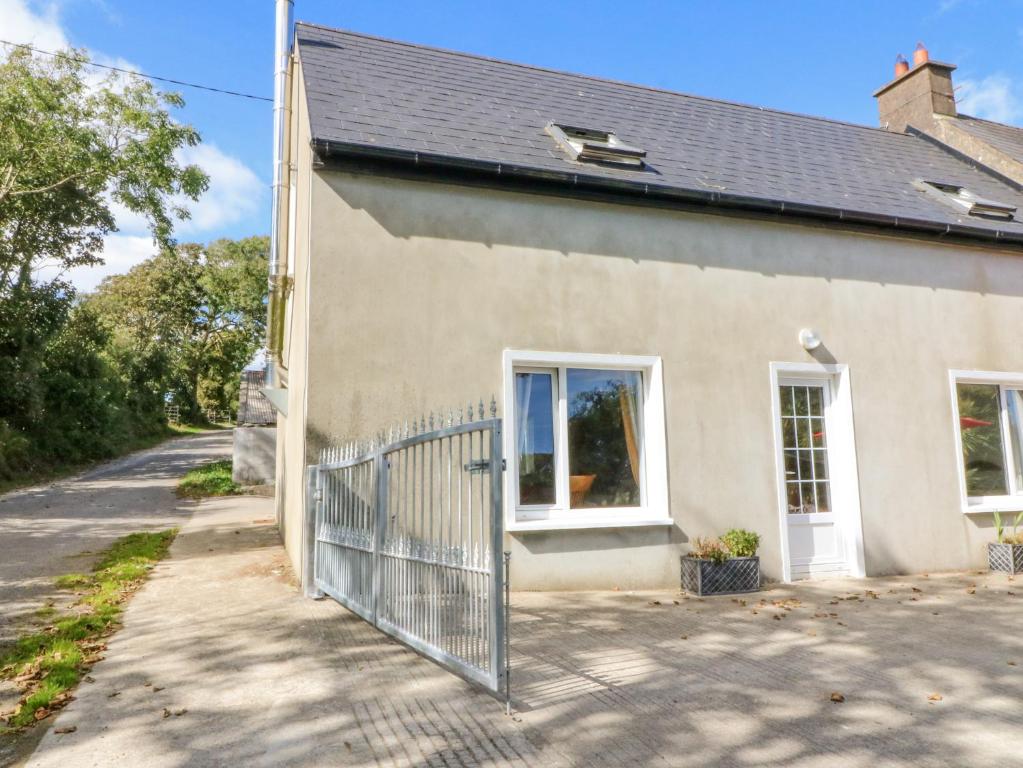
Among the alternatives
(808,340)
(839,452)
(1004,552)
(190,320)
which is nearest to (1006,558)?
(1004,552)

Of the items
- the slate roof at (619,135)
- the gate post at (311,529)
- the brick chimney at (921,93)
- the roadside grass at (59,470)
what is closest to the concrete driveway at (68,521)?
the roadside grass at (59,470)

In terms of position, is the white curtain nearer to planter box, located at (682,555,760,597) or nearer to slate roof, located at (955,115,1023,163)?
planter box, located at (682,555,760,597)

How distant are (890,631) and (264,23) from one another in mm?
11210

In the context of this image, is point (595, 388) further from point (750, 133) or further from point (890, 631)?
point (750, 133)

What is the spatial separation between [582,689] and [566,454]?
3.14 meters

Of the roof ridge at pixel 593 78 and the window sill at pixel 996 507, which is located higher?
the roof ridge at pixel 593 78

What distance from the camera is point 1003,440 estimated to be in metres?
8.96

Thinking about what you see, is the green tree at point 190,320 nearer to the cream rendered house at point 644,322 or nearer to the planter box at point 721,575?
the cream rendered house at point 644,322

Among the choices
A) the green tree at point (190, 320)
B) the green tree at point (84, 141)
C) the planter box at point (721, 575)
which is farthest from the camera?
the green tree at point (190, 320)

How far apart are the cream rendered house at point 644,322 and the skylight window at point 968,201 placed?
0.14 feet

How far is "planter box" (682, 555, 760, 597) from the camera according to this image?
678 centimetres

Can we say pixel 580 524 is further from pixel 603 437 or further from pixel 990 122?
pixel 990 122

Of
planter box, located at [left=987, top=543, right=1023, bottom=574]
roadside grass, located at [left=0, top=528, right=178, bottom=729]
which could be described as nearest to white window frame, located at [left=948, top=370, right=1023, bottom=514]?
planter box, located at [left=987, top=543, right=1023, bottom=574]

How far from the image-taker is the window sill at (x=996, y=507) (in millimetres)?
8378
